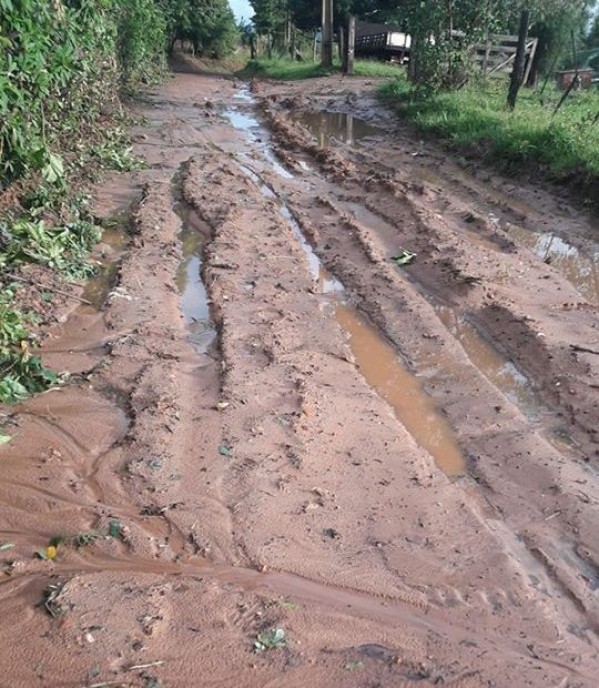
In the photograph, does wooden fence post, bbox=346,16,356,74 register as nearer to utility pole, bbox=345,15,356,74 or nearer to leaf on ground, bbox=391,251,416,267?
utility pole, bbox=345,15,356,74

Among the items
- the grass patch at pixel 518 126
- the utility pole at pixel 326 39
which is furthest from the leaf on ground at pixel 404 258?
the utility pole at pixel 326 39

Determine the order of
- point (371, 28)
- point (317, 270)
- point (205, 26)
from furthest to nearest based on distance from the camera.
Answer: point (205, 26), point (371, 28), point (317, 270)

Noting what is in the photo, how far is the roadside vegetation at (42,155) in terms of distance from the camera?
16.5 ft

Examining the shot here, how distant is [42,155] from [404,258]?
3912mm

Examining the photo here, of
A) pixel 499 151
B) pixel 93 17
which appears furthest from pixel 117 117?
pixel 499 151

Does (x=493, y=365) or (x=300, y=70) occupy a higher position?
(x=300, y=70)

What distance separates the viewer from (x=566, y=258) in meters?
7.71

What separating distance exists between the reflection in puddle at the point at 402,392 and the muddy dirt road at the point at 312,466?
0.07ft

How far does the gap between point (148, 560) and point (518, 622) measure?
1798 millimetres

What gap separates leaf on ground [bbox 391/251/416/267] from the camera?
732 centimetres

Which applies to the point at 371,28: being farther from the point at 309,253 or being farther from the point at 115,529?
the point at 115,529

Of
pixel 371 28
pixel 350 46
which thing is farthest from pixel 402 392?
pixel 371 28

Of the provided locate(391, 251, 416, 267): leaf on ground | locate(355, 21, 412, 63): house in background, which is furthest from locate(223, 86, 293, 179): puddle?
locate(355, 21, 412, 63): house in background

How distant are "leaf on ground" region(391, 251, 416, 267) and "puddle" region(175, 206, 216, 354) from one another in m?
2.21
